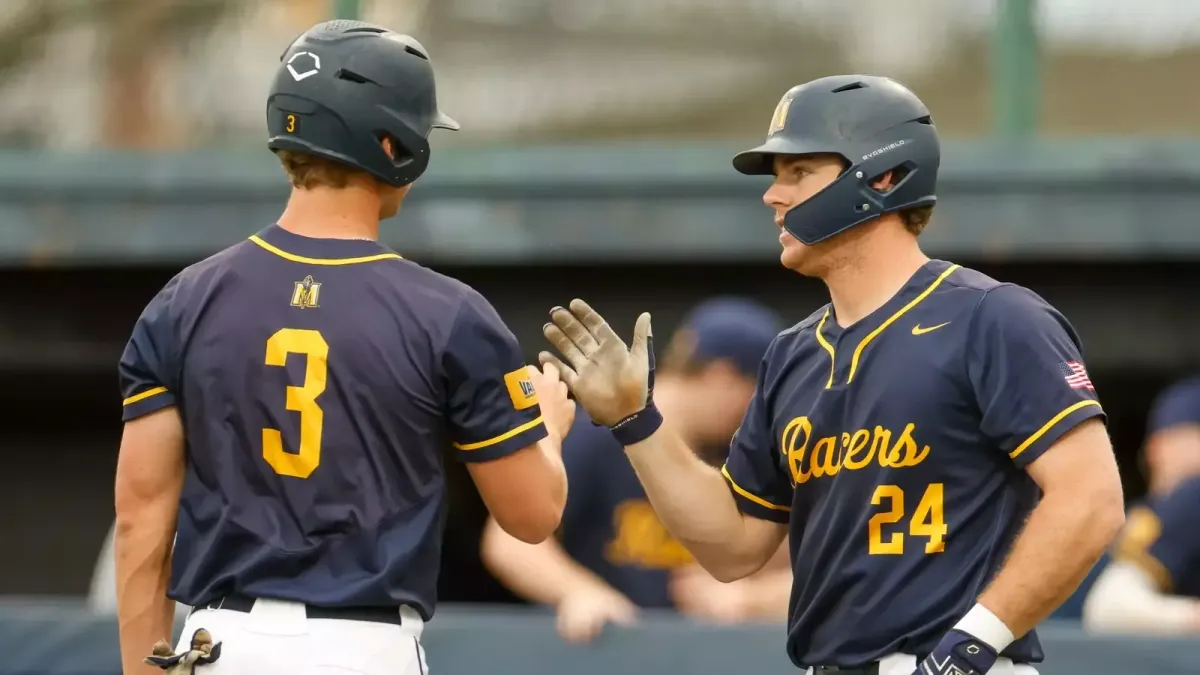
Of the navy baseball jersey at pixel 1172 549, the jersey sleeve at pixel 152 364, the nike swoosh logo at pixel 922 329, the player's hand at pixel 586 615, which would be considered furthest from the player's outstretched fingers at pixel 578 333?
the navy baseball jersey at pixel 1172 549

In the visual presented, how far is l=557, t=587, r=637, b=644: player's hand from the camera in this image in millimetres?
A: 4711

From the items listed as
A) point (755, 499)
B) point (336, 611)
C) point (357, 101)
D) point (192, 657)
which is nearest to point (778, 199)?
point (755, 499)

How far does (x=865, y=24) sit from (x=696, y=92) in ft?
2.55

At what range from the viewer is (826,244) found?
11.3ft

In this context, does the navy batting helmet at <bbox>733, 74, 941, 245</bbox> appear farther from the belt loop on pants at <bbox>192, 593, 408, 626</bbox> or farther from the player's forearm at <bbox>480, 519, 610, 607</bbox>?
the player's forearm at <bbox>480, 519, 610, 607</bbox>

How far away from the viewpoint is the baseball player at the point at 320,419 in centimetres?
306

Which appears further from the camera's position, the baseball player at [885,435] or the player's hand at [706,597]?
the player's hand at [706,597]

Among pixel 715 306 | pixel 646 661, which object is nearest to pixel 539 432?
pixel 646 661

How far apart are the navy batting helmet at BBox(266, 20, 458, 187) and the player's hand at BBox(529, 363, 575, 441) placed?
0.55 metres

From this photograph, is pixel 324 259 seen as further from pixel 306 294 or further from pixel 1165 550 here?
pixel 1165 550

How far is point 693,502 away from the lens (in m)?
3.59

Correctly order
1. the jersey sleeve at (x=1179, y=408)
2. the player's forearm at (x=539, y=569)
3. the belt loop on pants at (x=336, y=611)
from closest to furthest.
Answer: the belt loop on pants at (x=336, y=611), the player's forearm at (x=539, y=569), the jersey sleeve at (x=1179, y=408)

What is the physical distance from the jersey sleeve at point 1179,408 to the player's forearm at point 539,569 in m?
2.35

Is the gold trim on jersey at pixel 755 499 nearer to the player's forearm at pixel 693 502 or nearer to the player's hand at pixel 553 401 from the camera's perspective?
the player's forearm at pixel 693 502
